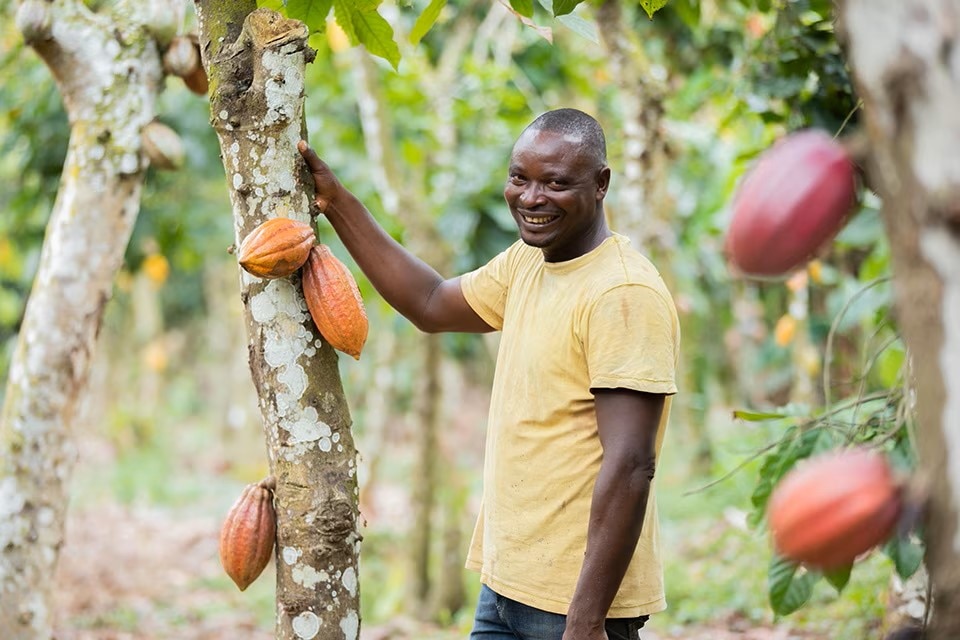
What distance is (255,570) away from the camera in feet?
5.84

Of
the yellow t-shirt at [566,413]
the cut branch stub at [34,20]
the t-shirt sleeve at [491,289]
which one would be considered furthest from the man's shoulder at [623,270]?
the cut branch stub at [34,20]

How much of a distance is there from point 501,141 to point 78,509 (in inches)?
175

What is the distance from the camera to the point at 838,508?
904 mm

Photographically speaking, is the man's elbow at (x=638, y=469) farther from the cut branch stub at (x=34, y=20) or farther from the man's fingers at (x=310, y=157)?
the cut branch stub at (x=34, y=20)

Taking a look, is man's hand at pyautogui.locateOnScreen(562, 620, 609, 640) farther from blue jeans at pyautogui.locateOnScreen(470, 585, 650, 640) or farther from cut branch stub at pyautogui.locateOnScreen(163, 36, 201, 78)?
cut branch stub at pyautogui.locateOnScreen(163, 36, 201, 78)

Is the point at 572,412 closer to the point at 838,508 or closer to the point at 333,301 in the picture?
the point at 333,301

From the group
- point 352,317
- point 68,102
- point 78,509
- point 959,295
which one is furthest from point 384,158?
point 78,509

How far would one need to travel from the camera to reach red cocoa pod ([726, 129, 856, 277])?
96 centimetres

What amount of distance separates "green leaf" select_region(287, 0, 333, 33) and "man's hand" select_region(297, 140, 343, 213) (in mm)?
245

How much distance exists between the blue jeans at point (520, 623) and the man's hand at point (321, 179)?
2.82ft

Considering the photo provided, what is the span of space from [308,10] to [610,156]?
3598 mm

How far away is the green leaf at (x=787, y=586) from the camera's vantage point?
7.27ft

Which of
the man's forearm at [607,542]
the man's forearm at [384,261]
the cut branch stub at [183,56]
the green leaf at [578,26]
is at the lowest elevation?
the man's forearm at [607,542]

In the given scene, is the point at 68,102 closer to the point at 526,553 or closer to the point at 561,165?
the point at 561,165
